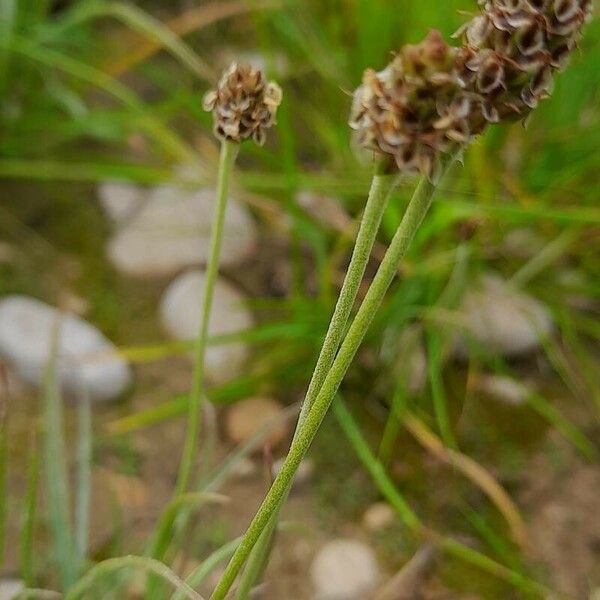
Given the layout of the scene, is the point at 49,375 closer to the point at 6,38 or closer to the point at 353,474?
the point at 353,474

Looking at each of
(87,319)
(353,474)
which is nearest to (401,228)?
(353,474)

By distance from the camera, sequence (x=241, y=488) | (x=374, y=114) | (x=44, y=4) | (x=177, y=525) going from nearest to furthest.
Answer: (x=374, y=114) < (x=177, y=525) < (x=241, y=488) < (x=44, y=4)

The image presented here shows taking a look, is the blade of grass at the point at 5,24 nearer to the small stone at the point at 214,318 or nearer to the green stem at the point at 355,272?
the small stone at the point at 214,318

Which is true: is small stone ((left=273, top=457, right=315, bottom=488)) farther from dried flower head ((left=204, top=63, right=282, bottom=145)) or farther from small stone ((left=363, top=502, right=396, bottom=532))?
dried flower head ((left=204, top=63, right=282, bottom=145))

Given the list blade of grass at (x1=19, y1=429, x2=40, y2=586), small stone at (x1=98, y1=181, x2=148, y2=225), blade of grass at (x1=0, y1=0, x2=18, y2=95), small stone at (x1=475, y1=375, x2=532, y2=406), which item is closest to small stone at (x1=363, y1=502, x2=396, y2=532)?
small stone at (x1=475, y1=375, x2=532, y2=406)

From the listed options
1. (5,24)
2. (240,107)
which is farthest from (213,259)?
(5,24)

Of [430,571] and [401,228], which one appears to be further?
[430,571]
